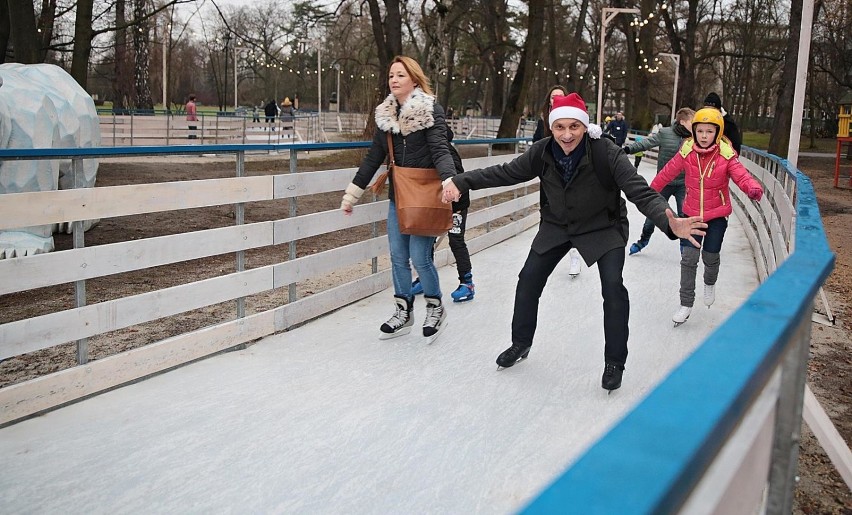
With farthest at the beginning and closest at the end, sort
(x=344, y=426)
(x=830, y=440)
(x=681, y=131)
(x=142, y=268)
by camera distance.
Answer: (x=681, y=131) → (x=142, y=268) → (x=344, y=426) → (x=830, y=440)

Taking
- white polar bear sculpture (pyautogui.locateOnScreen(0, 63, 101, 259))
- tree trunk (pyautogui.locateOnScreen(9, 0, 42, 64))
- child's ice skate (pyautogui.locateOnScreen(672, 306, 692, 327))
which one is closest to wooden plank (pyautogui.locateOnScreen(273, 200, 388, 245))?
white polar bear sculpture (pyautogui.locateOnScreen(0, 63, 101, 259))

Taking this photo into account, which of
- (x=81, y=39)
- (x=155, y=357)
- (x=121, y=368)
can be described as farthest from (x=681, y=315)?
(x=81, y=39)

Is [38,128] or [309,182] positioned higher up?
[38,128]

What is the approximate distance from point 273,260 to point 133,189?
4670 mm

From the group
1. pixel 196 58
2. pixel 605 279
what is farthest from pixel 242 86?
pixel 605 279

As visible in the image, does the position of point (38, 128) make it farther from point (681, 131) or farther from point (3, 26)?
point (3, 26)

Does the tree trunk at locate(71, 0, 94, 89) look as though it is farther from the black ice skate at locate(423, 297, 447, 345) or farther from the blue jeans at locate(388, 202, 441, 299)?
the black ice skate at locate(423, 297, 447, 345)

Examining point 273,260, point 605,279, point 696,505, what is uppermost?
point 696,505

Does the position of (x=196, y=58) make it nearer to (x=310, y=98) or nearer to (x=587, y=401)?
(x=310, y=98)

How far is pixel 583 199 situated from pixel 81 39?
14.4 m

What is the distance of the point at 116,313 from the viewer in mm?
4688

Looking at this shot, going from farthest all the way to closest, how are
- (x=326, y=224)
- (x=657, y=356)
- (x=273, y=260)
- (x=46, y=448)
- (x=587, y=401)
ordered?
(x=273, y=260) < (x=326, y=224) < (x=657, y=356) < (x=587, y=401) < (x=46, y=448)

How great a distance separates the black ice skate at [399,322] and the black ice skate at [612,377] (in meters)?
1.60

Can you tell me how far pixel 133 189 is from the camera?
4.82m
